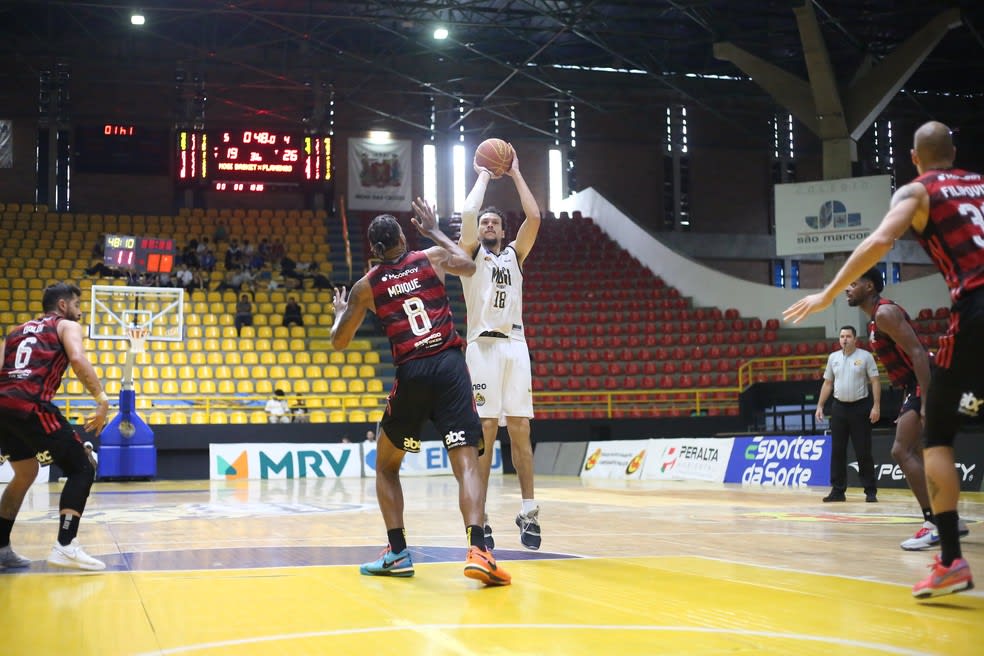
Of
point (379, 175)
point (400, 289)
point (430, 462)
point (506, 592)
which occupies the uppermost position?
point (379, 175)

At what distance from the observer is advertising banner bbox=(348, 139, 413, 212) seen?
34906 mm

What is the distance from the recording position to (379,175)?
115ft

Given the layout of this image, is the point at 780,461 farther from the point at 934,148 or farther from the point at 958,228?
the point at 958,228

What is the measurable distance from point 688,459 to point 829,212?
10.2 metres

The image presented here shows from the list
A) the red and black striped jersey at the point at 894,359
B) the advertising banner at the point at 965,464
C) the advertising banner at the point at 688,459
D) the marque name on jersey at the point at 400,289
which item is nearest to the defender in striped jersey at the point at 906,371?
the red and black striped jersey at the point at 894,359

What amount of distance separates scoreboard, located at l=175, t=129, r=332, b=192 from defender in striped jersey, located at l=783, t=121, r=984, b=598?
26.8 meters

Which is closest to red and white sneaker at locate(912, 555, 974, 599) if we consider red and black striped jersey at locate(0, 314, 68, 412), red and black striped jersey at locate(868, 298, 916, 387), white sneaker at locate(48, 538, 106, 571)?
red and black striped jersey at locate(868, 298, 916, 387)

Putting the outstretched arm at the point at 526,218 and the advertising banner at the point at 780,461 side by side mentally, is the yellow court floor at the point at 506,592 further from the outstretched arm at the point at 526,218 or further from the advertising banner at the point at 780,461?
the advertising banner at the point at 780,461

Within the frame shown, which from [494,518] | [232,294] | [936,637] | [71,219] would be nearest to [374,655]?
[936,637]

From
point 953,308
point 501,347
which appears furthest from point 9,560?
point 953,308

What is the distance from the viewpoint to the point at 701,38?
3055cm

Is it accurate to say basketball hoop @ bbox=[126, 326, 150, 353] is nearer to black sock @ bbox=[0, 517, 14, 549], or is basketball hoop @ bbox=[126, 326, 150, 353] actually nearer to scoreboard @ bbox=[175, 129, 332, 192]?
scoreboard @ bbox=[175, 129, 332, 192]

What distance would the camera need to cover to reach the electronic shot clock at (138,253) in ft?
76.4

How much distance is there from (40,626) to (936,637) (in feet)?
11.3
